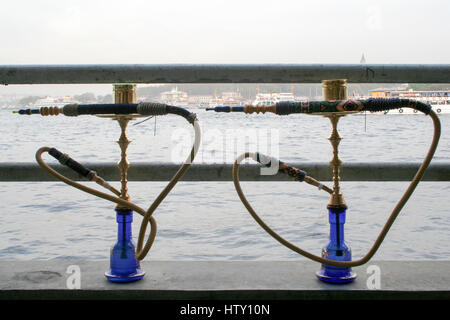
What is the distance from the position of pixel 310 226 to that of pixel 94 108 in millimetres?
4507

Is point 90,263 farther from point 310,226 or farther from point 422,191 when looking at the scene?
point 422,191

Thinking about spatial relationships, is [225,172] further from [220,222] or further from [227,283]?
[220,222]

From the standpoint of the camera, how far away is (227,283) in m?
1.66

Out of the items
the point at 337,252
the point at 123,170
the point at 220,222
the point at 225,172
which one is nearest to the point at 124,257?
the point at 123,170

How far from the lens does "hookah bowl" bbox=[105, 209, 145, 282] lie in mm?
1673

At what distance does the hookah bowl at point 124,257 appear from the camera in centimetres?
167

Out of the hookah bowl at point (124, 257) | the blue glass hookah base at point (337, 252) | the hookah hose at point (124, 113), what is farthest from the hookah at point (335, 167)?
the hookah bowl at point (124, 257)

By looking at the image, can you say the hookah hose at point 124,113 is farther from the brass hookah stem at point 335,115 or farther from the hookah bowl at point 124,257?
the brass hookah stem at point 335,115

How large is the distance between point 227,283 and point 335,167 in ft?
1.42

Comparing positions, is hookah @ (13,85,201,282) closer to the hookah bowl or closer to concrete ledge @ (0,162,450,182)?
the hookah bowl

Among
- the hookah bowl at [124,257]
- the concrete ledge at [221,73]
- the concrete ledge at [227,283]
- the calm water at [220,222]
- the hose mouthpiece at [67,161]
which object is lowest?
the calm water at [220,222]

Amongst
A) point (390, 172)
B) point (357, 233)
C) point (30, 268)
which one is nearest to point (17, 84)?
point (30, 268)

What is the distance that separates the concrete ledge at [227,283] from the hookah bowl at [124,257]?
27mm

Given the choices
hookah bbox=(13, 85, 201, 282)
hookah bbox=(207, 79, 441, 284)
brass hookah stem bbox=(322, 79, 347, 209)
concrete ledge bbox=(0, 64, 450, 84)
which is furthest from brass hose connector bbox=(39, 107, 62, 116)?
brass hookah stem bbox=(322, 79, 347, 209)
